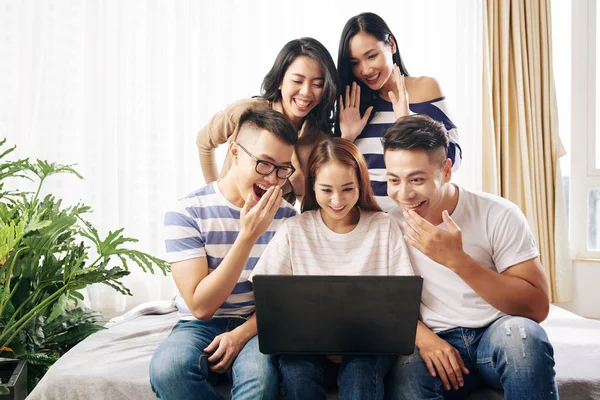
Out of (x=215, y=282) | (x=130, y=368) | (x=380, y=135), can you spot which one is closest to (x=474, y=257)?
(x=380, y=135)

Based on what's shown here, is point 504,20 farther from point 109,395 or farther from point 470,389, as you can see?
point 109,395

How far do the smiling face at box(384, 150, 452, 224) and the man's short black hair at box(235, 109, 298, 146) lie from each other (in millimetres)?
298

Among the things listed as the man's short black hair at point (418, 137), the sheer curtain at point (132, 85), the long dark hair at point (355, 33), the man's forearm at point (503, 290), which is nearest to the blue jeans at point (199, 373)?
the man's forearm at point (503, 290)

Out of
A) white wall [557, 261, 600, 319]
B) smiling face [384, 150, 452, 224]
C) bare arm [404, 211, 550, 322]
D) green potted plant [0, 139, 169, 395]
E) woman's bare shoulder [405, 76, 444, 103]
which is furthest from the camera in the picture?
white wall [557, 261, 600, 319]

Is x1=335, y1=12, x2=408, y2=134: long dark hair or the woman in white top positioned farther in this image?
x1=335, y1=12, x2=408, y2=134: long dark hair

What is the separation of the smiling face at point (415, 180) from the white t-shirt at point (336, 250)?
0.11 metres

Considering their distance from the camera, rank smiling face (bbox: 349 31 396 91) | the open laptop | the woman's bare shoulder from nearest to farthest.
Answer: the open laptop → smiling face (bbox: 349 31 396 91) → the woman's bare shoulder

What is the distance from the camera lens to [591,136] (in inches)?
138

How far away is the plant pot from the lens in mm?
1676

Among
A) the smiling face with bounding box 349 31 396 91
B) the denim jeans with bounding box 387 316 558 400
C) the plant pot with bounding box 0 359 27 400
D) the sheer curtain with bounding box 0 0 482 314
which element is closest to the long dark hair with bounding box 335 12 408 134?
the smiling face with bounding box 349 31 396 91

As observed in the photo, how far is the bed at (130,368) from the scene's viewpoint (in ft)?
5.01

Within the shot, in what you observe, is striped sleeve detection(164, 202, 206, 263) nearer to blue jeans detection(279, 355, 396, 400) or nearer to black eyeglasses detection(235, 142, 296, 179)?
black eyeglasses detection(235, 142, 296, 179)

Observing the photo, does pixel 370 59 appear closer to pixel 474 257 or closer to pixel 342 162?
pixel 342 162

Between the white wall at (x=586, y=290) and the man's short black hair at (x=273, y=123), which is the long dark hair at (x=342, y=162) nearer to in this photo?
the man's short black hair at (x=273, y=123)
